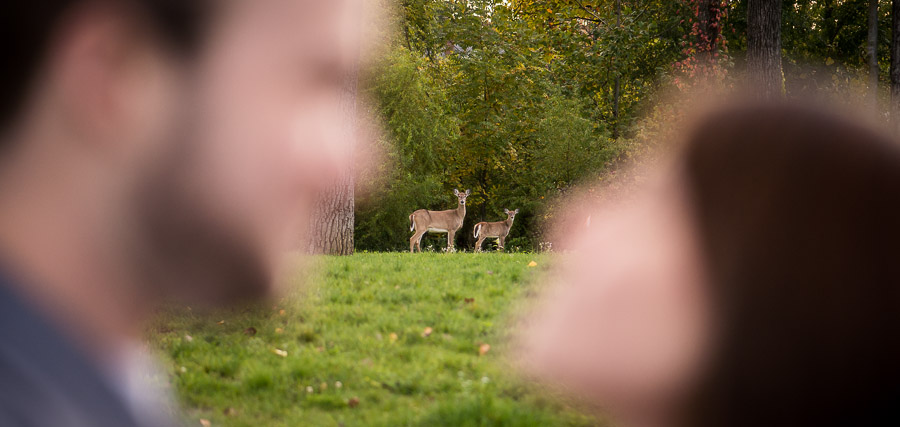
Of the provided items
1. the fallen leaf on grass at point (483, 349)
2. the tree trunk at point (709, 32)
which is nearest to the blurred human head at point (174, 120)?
the fallen leaf on grass at point (483, 349)

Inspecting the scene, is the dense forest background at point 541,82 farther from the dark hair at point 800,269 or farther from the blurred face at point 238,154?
the dark hair at point 800,269

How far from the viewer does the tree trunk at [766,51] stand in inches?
538

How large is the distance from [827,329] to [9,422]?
14.5ft

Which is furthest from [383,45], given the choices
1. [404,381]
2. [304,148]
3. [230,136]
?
[404,381]

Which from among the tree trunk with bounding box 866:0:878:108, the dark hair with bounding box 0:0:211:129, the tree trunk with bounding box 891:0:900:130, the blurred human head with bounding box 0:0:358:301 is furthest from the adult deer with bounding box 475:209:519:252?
the dark hair with bounding box 0:0:211:129

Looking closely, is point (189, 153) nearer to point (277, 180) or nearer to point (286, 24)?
point (277, 180)

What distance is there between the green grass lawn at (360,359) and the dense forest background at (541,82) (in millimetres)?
11658

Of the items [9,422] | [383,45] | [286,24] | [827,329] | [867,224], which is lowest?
[9,422]

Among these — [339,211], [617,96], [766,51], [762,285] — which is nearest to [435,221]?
[617,96]

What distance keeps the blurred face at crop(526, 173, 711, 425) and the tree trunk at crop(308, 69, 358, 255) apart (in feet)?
23.9

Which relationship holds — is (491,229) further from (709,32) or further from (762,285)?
(762,285)

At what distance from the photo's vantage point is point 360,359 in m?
5.19

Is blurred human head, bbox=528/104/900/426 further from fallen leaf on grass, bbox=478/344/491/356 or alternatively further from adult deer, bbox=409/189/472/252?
adult deer, bbox=409/189/472/252

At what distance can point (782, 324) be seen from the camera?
152 inches
